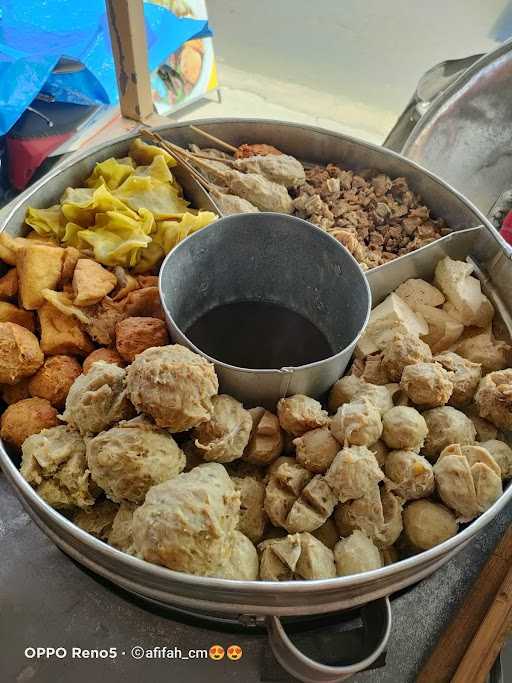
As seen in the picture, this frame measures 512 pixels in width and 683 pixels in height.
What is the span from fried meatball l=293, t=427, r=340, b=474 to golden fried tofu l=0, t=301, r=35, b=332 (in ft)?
2.27

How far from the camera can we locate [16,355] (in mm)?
1196

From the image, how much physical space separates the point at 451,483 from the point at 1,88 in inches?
84.6

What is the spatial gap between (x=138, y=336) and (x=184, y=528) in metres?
0.47

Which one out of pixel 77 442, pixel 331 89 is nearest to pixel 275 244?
pixel 77 442

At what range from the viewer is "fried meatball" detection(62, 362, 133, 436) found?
1.05 metres

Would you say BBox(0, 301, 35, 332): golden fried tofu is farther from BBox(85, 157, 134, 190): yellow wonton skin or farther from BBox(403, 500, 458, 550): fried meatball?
BBox(403, 500, 458, 550): fried meatball

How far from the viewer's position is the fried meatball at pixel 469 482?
1051mm

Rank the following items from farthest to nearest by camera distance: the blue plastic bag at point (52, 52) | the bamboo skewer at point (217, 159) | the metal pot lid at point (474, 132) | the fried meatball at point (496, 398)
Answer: the blue plastic bag at point (52, 52) → the metal pot lid at point (474, 132) → the bamboo skewer at point (217, 159) → the fried meatball at point (496, 398)

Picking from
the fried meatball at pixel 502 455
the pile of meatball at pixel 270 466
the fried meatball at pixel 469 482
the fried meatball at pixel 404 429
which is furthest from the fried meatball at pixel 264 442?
the fried meatball at pixel 502 455

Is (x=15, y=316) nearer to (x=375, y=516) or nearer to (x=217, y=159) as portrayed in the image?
(x=217, y=159)

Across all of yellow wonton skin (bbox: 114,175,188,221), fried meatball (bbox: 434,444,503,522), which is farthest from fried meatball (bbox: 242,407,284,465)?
yellow wonton skin (bbox: 114,175,188,221)

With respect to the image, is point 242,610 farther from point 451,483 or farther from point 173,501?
point 451,483

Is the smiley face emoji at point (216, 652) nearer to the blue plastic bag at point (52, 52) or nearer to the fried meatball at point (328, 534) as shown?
the fried meatball at point (328, 534)

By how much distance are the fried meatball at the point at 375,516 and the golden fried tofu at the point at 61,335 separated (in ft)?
2.20
